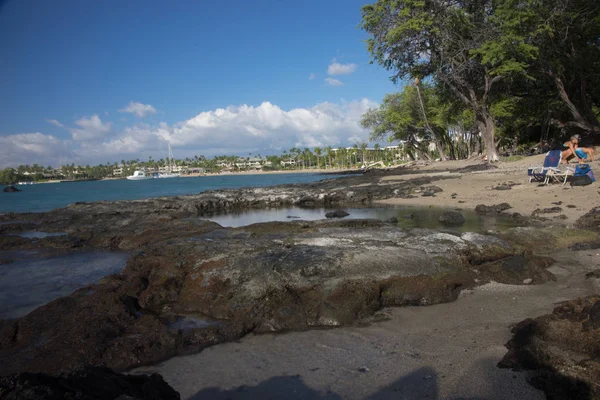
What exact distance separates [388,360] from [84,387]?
3.04m

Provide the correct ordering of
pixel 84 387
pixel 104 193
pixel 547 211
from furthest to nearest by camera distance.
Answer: pixel 104 193
pixel 547 211
pixel 84 387

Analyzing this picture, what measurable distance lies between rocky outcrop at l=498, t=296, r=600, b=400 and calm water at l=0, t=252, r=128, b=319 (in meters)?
7.45

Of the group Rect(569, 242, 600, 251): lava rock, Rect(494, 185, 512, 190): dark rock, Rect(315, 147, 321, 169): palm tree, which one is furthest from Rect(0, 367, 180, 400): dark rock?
Rect(315, 147, 321, 169): palm tree

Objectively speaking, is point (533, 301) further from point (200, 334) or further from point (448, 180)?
point (448, 180)

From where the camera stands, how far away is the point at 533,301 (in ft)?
18.6

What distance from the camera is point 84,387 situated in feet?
7.89

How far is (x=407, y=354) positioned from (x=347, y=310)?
1279 mm

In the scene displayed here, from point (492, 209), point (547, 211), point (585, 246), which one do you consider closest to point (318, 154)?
point (492, 209)

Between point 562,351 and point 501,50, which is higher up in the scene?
→ point 501,50

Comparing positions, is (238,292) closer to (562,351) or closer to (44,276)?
(562,351)

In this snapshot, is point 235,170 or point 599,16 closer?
point 599,16

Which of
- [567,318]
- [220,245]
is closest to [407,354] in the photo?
[567,318]

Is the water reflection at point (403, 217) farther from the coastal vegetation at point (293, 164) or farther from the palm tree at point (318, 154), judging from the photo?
the palm tree at point (318, 154)

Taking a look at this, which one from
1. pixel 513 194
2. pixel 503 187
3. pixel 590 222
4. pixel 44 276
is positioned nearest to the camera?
pixel 44 276
